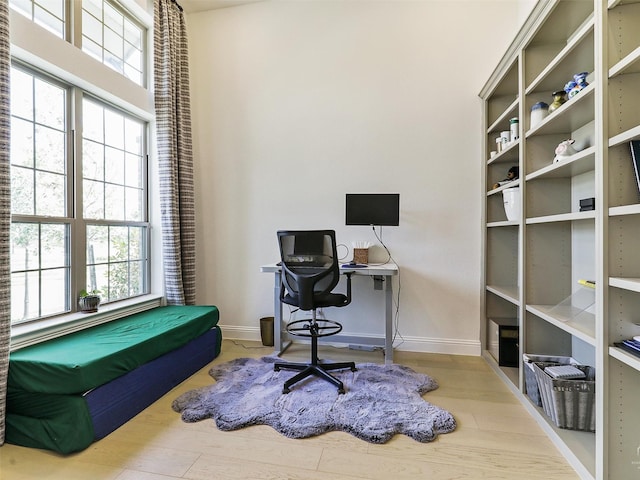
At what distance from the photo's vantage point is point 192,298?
308 cm

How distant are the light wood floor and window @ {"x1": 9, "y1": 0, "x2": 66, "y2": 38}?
262 cm

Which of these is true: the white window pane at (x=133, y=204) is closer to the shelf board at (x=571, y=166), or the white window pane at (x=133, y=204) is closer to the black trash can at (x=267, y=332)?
the black trash can at (x=267, y=332)

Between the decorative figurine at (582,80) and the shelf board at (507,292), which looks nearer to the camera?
the decorative figurine at (582,80)

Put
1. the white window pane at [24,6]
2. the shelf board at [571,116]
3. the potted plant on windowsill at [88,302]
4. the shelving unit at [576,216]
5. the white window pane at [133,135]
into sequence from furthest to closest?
the white window pane at [133,135], the potted plant on windowsill at [88,302], the white window pane at [24,6], the shelf board at [571,116], the shelving unit at [576,216]

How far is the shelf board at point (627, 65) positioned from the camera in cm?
113

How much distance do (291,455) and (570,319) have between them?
1607mm

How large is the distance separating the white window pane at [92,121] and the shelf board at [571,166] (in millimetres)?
3267

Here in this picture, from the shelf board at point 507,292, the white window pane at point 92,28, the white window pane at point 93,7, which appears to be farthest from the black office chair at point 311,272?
the white window pane at point 93,7

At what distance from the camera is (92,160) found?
2.53m

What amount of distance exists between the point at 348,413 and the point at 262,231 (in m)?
1.97

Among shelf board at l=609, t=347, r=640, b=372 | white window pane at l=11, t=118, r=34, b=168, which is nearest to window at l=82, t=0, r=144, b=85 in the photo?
white window pane at l=11, t=118, r=34, b=168

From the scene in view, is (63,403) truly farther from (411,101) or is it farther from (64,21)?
(411,101)

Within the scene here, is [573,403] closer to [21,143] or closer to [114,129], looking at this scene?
[21,143]

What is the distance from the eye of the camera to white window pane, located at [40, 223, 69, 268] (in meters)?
2.16
